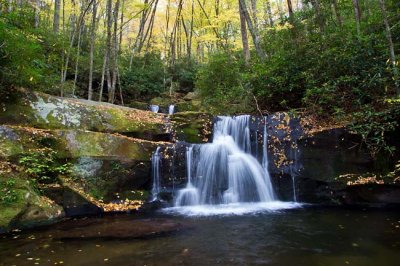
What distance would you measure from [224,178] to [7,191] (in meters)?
5.20

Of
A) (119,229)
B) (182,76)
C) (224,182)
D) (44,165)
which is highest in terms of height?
(182,76)

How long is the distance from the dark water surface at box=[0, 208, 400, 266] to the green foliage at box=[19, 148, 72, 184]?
54.2 inches

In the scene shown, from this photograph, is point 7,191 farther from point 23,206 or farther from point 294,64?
point 294,64

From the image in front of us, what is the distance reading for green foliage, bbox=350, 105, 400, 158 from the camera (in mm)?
7770

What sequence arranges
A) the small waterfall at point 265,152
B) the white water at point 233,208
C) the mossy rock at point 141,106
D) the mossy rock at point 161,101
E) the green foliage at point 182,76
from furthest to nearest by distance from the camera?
the green foliage at point 182,76 < the mossy rock at point 161,101 < the mossy rock at point 141,106 < the small waterfall at point 265,152 < the white water at point 233,208

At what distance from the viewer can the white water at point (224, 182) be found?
8844 mm

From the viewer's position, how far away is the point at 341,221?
271 inches

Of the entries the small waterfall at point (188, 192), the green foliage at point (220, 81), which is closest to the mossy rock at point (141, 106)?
the green foliage at point (220, 81)

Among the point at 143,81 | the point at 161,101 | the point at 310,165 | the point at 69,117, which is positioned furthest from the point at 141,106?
the point at 310,165

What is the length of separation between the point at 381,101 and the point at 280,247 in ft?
16.7

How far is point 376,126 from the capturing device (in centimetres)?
787

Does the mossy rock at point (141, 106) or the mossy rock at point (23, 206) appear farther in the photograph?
the mossy rock at point (141, 106)

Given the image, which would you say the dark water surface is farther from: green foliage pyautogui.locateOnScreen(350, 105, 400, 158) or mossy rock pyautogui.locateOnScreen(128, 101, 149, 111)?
mossy rock pyautogui.locateOnScreen(128, 101, 149, 111)

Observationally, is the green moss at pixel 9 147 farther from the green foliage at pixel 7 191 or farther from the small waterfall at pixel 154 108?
the small waterfall at pixel 154 108
